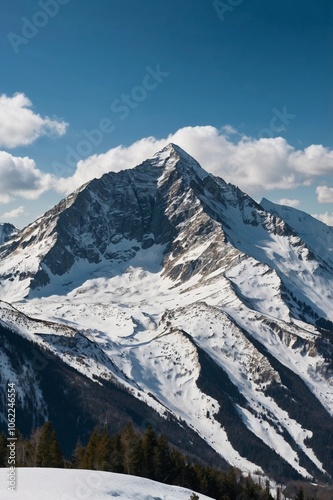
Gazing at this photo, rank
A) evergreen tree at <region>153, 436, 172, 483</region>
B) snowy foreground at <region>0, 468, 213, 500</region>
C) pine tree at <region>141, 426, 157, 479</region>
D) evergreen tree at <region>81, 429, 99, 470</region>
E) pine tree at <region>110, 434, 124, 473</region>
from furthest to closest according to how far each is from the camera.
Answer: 1. evergreen tree at <region>153, 436, 172, 483</region>
2. pine tree at <region>141, 426, 157, 479</region>
3. pine tree at <region>110, 434, 124, 473</region>
4. evergreen tree at <region>81, 429, 99, 470</region>
5. snowy foreground at <region>0, 468, 213, 500</region>

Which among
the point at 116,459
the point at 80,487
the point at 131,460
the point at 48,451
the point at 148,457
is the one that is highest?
the point at 48,451

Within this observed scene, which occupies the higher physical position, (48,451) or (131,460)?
(48,451)

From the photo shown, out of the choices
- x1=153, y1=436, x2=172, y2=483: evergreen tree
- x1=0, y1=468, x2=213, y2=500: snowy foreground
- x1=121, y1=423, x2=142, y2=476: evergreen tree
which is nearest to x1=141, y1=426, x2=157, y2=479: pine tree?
x1=153, y1=436, x2=172, y2=483: evergreen tree

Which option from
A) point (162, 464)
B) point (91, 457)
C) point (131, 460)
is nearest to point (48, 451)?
point (91, 457)

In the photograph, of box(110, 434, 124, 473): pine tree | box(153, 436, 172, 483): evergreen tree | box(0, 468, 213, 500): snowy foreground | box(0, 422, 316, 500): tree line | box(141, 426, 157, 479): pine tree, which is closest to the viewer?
A: box(0, 468, 213, 500): snowy foreground

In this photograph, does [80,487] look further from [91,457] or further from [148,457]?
[148,457]

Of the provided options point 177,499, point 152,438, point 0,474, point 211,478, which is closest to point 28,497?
point 0,474

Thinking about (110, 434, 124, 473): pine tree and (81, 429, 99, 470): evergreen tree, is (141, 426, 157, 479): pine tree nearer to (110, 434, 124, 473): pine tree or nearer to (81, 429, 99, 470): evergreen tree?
(110, 434, 124, 473): pine tree

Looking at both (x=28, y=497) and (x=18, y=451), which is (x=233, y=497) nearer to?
(x=18, y=451)

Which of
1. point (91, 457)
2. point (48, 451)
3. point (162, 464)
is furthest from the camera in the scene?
point (162, 464)
